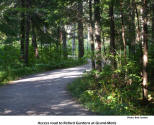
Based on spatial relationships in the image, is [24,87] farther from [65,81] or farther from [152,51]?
[152,51]

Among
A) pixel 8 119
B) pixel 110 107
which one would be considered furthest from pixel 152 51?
pixel 8 119

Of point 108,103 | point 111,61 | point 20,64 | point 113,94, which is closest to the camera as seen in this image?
point 108,103

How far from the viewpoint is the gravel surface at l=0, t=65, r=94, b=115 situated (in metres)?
9.22

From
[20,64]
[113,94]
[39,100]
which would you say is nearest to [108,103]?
[113,94]

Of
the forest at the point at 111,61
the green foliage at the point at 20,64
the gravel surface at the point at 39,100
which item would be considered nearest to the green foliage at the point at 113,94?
the forest at the point at 111,61

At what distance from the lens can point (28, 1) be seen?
22406 millimetres

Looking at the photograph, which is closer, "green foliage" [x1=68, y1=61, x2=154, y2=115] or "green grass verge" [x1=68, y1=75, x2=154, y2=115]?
"green grass verge" [x1=68, y1=75, x2=154, y2=115]

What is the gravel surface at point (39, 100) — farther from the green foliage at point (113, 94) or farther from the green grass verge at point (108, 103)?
the green foliage at point (113, 94)

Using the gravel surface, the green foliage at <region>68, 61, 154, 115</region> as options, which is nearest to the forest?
the green foliage at <region>68, 61, 154, 115</region>

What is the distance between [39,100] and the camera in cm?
1119

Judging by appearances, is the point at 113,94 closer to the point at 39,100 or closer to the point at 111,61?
the point at 111,61

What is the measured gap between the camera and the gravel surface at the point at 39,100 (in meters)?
9.22

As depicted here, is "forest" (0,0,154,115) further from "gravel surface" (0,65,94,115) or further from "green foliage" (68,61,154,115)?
"gravel surface" (0,65,94,115)

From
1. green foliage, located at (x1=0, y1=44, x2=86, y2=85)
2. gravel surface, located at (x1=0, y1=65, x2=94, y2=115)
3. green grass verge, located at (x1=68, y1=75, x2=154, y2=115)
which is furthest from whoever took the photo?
green foliage, located at (x1=0, y1=44, x2=86, y2=85)
